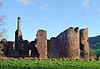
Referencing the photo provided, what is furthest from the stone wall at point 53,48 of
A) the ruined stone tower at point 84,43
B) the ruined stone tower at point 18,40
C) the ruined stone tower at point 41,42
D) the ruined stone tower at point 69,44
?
the ruined stone tower at point 18,40

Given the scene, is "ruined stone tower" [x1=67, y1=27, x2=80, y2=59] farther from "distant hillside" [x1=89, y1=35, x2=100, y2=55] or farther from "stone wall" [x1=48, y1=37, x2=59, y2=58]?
"distant hillside" [x1=89, y1=35, x2=100, y2=55]

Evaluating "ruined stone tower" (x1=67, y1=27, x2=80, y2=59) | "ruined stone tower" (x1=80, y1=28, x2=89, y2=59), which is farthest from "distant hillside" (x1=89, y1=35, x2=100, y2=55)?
"ruined stone tower" (x1=67, y1=27, x2=80, y2=59)

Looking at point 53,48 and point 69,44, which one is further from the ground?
point 69,44

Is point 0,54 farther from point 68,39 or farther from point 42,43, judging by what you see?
point 68,39

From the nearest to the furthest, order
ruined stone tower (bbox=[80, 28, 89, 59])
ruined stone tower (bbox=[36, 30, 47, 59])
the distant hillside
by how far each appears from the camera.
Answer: ruined stone tower (bbox=[36, 30, 47, 59])
ruined stone tower (bbox=[80, 28, 89, 59])
the distant hillside

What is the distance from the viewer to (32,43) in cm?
5159

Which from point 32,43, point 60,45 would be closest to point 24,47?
point 32,43

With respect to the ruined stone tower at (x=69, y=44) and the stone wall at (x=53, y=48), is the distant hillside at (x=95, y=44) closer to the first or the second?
the stone wall at (x=53, y=48)

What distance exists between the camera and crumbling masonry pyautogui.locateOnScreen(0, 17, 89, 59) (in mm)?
47812

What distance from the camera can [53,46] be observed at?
50250 millimetres

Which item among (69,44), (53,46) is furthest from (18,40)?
(69,44)

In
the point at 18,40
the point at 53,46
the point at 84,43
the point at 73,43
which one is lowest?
the point at 53,46

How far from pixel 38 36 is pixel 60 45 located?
10.0 feet

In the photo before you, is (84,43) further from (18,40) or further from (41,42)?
(18,40)
